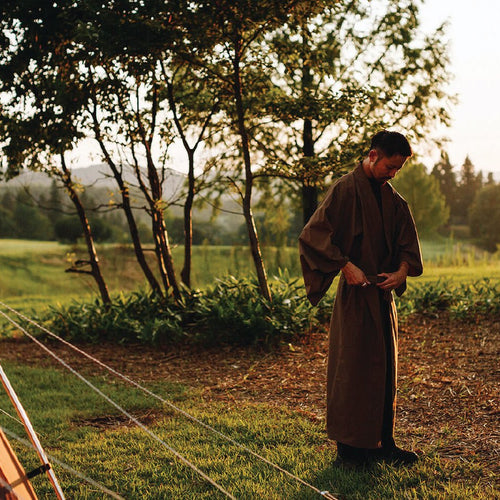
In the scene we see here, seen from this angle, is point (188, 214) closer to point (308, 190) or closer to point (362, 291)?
point (308, 190)

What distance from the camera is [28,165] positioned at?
910 centimetres

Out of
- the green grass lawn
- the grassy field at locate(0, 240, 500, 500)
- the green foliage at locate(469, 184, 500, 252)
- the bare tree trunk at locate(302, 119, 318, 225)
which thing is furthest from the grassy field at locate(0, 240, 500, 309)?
the green foliage at locate(469, 184, 500, 252)

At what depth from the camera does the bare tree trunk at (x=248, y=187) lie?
7.29m

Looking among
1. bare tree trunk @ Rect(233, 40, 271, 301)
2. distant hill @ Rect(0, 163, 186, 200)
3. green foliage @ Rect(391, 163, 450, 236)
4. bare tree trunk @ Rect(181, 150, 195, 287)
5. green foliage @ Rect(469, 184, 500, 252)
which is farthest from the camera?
green foliage @ Rect(469, 184, 500, 252)

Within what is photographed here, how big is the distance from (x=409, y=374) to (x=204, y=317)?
2928 millimetres

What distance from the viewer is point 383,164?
3504 millimetres

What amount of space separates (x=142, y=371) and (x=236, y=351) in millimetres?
1121

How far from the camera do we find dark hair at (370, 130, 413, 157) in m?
3.41

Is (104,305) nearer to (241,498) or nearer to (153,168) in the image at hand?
(153,168)

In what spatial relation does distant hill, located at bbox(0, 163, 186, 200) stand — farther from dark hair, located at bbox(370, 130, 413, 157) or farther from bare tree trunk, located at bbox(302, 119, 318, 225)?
dark hair, located at bbox(370, 130, 413, 157)

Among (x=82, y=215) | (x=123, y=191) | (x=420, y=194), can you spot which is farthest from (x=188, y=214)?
(x=420, y=194)

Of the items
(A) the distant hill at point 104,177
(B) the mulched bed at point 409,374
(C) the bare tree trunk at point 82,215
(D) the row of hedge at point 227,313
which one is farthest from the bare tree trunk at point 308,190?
(C) the bare tree trunk at point 82,215

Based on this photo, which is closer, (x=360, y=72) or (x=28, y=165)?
(x=28, y=165)

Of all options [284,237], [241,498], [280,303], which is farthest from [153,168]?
[284,237]
